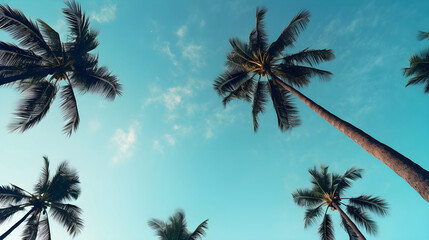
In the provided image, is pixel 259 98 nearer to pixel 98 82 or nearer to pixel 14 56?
pixel 98 82

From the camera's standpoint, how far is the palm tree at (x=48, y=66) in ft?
28.3

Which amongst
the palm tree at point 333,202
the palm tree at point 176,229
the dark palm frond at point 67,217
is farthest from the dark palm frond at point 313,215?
the dark palm frond at point 67,217

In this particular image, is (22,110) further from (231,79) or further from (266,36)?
(266,36)

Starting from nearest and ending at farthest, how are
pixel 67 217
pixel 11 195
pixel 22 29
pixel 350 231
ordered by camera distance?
pixel 22 29
pixel 11 195
pixel 67 217
pixel 350 231

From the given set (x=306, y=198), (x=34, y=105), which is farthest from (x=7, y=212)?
(x=306, y=198)

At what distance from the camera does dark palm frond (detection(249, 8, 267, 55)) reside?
12.0 m

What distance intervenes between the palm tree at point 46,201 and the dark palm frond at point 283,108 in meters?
14.8

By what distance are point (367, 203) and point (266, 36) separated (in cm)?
1411

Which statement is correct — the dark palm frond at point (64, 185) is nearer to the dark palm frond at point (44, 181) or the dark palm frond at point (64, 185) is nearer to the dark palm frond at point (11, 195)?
the dark palm frond at point (44, 181)

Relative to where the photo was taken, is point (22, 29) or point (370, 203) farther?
point (370, 203)

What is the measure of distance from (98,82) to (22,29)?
367 cm

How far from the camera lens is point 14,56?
8.88 meters

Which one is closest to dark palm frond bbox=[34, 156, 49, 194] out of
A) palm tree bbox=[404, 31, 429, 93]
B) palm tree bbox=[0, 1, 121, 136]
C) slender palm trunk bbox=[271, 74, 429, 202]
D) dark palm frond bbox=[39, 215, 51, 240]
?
dark palm frond bbox=[39, 215, 51, 240]

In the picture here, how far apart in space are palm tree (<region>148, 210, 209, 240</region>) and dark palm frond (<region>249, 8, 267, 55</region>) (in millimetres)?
12162
